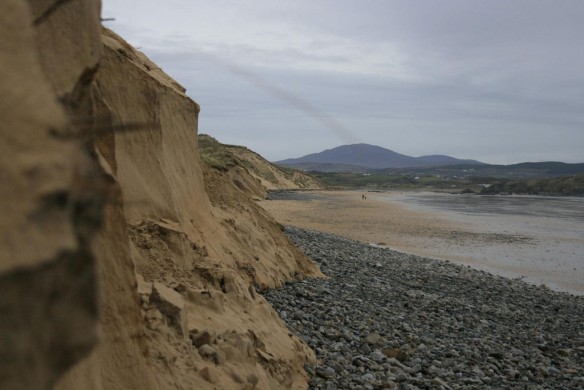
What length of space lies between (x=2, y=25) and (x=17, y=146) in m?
0.62

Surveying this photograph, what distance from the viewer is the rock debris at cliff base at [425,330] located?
7.79 meters

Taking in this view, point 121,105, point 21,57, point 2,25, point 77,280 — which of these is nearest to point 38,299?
point 77,280

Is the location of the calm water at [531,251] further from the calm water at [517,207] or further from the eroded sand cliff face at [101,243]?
the eroded sand cliff face at [101,243]

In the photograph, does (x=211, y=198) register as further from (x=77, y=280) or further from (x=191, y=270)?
(x=77, y=280)

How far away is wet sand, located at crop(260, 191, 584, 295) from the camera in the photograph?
954 inches

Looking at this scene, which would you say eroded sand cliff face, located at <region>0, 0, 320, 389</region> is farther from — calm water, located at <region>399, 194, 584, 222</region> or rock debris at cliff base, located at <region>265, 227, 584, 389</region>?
calm water, located at <region>399, 194, 584, 222</region>

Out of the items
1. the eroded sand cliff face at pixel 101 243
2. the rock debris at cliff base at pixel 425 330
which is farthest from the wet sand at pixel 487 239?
the eroded sand cliff face at pixel 101 243

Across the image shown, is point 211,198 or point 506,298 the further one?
point 506,298

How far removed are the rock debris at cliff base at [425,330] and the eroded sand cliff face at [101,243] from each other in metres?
1.15

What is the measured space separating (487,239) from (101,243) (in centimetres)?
3392

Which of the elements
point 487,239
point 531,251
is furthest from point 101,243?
point 487,239

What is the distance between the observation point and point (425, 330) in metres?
10.5

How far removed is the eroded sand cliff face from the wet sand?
17569 mm

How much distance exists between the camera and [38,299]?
76.1 inches
